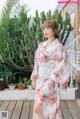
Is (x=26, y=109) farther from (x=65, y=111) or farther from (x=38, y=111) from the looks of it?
(x=38, y=111)

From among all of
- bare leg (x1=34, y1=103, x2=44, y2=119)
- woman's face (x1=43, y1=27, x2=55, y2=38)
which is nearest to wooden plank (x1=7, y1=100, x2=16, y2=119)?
bare leg (x1=34, y1=103, x2=44, y2=119)

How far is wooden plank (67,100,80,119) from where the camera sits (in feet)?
22.3

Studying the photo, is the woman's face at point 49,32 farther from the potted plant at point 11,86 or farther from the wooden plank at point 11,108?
the potted plant at point 11,86

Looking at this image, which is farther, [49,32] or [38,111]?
[38,111]

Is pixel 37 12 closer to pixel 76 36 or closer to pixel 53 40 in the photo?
pixel 76 36

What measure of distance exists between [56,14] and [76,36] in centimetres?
56

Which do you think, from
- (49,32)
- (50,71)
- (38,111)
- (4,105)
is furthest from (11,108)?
(49,32)

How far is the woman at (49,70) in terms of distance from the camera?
5.13 m

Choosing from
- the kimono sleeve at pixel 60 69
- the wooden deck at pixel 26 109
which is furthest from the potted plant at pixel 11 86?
the kimono sleeve at pixel 60 69

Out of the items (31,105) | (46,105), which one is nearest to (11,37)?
(31,105)

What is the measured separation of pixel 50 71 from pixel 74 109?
7.54 feet

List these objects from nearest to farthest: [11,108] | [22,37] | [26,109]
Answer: [26,109]
[11,108]
[22,37]

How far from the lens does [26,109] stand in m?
7.41

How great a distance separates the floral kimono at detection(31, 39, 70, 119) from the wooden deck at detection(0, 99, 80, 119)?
4.90ft
